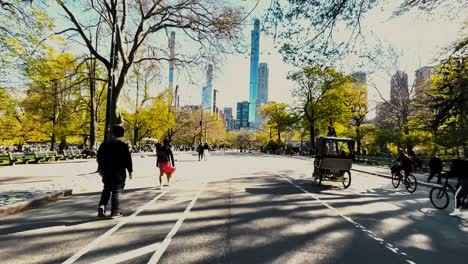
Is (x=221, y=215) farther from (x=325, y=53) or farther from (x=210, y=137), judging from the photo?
(x=210, y=137)

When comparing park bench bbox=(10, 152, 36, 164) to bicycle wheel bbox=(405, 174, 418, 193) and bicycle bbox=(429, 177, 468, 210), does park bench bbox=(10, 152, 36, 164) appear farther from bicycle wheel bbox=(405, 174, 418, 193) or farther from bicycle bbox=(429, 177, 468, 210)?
bicycle bbox=(429, 177, 468, 210)

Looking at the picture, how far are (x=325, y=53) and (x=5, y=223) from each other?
32.2ft

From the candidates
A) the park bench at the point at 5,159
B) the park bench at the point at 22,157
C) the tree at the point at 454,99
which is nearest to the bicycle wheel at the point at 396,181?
the tree at the point at 454,99

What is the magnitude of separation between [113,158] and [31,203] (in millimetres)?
3131

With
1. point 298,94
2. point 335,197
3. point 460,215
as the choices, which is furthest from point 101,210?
point 298,94

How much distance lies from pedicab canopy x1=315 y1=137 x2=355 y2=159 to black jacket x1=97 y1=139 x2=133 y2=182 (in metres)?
10.2

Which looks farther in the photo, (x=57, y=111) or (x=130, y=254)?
(x=57, y=111)

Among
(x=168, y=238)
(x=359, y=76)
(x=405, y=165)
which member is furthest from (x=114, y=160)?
(x=359, y=76)

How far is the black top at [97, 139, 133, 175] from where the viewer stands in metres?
8.70

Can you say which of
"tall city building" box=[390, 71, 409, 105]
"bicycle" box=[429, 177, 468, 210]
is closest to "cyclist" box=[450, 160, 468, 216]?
"bicycle" box=[429, 177, 468, 210]

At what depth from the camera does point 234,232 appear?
24.7 feet

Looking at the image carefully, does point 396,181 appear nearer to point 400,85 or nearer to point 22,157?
point 22,157

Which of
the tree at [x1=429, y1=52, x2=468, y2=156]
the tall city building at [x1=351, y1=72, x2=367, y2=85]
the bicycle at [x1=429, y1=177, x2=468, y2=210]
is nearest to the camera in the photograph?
the bicycle at [x1=429, y1=177, x2=468, y2=210]

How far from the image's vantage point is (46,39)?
18781 millimetres
